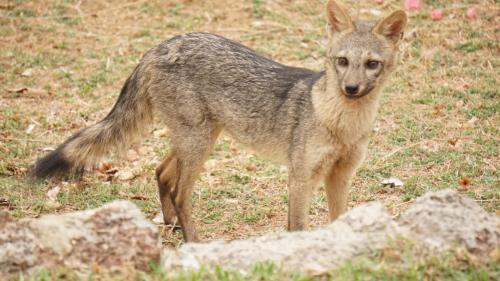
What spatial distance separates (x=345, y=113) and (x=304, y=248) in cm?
179

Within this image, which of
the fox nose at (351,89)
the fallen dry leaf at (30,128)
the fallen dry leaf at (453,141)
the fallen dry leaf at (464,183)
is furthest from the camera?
the fallen dry leaf at (30,128)

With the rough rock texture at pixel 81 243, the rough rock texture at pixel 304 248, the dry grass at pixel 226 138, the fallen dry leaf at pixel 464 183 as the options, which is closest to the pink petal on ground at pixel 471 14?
the dry grass at pixel 226 138

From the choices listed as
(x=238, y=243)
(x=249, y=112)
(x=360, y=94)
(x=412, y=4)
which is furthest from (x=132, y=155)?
(x=412, y=4)

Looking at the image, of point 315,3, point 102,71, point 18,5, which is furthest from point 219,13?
point 18,5

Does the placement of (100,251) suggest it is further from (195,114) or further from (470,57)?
(470,57)

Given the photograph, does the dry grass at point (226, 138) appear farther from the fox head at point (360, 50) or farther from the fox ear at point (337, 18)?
the fox ear at point (337, 18)

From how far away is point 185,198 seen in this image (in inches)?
238

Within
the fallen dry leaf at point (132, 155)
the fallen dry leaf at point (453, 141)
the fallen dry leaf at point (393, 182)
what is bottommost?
the fallen dry leaf at point (132, 155)

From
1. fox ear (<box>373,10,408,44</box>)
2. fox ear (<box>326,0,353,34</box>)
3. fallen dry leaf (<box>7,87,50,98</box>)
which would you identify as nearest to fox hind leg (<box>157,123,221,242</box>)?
fox ear (<box>326,0,353,34</box>)

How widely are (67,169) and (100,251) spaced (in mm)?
2235

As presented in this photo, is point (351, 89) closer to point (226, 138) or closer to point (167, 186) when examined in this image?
point (167, 186)

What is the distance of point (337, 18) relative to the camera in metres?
5.61

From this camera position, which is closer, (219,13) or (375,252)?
(375,252)

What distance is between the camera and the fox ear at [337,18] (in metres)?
5.55
